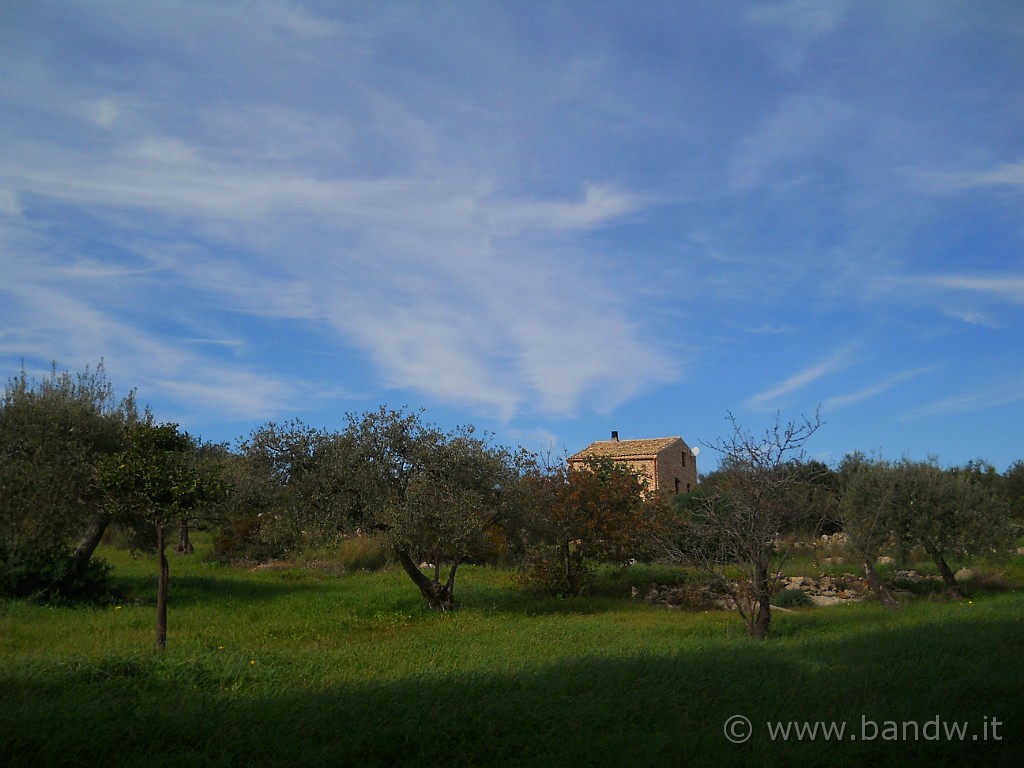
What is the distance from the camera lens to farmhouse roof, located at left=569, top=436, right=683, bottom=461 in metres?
47.6

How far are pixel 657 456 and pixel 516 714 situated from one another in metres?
41.0

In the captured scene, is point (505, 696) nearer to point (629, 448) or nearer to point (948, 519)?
point (948, 519)

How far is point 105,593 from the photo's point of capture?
17.3 meters

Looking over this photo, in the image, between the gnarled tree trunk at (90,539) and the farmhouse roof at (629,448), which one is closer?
the gnarled tree trunk at (90,539)

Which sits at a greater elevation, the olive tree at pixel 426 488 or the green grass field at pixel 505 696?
the olive tree at pixel 426 488

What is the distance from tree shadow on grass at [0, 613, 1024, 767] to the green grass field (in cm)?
2

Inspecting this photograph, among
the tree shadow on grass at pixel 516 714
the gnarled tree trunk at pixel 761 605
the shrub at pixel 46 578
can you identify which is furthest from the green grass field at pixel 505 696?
the shrub at pixel 46 578

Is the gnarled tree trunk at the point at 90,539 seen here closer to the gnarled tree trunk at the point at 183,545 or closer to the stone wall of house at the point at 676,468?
the gnarled tree trunk at the point at 183,545

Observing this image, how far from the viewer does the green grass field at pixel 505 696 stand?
20.2ft

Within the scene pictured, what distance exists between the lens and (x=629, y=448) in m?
49.4

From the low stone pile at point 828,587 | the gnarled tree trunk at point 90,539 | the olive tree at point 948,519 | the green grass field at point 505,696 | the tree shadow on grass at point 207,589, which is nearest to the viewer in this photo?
the green grass field at point 505,696

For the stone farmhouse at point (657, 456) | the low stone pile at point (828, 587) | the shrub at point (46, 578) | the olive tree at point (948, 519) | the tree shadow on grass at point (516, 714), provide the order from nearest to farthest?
the tree shadow on grass at point (516, 714), the shrub at point (46, 578), the olive tree at point (948, 519), the low stone pile at point (828, 587), the stone farmhouse at point (657, 456)

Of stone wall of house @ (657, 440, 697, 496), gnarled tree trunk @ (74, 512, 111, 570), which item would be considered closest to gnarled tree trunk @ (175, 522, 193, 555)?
gnarled tree trunk @ (74, 512, 111, 570)

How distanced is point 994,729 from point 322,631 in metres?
11.3
